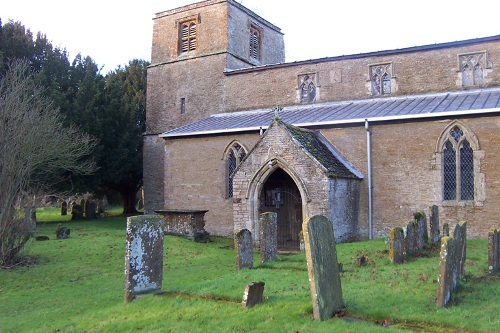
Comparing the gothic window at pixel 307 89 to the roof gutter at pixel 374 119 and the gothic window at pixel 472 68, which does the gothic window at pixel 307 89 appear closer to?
the roof gutter at pixel 374 119

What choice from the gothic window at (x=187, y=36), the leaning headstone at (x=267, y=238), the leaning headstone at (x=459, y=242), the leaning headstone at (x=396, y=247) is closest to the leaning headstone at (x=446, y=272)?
the leaning headstone at (x=459, y=242)

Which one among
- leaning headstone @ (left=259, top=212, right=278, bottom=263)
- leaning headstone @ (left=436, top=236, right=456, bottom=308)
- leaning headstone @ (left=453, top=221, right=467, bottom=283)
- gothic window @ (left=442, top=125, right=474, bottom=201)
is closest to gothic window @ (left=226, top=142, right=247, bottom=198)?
leaning headstone @ (left=259, top=212, right=278, bottom=263)

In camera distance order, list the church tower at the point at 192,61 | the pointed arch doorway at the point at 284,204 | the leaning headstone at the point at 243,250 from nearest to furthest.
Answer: the leaning headstone at the point at 243,250 → the pointed arch doorway at the point at 284,204 → the church tower at the point at 192,61

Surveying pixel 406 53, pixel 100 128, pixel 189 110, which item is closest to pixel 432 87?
pixel 406 53

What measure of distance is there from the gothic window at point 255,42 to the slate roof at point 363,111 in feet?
16.5

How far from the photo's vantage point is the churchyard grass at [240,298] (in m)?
6.64

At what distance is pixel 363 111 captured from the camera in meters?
18.1

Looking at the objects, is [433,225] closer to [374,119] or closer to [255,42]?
[374,119]

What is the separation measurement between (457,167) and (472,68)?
489cm

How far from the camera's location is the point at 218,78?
78.7 feet

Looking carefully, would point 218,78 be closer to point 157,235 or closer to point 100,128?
point 100,128

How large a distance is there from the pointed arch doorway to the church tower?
257 inches

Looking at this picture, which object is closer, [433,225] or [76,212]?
[433,225]

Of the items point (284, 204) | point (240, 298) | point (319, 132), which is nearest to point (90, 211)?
point (284, 204)
